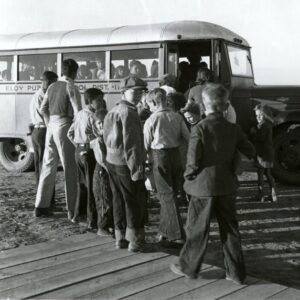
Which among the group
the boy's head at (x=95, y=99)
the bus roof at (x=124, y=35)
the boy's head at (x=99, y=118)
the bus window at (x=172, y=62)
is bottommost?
the boy's head at (x=99, y=118)

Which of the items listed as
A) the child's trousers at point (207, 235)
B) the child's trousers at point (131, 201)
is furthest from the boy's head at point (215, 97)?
the child's trousers at point (131, 201)

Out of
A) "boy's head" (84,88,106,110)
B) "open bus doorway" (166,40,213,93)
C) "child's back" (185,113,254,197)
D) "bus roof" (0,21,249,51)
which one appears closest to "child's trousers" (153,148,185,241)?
"boy's head" (84,88,106,110)

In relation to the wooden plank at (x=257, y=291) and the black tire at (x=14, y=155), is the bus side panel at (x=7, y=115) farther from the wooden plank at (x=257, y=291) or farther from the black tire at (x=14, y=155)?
the wooden plank at (x=257, y=291)

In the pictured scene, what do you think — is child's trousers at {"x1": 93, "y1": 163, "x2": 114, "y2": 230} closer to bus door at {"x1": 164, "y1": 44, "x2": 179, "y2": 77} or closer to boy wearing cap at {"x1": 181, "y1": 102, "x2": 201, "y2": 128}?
boy wearing cap at {"x1": 181, "y1": 102, "x2": 201, "y2": 128}

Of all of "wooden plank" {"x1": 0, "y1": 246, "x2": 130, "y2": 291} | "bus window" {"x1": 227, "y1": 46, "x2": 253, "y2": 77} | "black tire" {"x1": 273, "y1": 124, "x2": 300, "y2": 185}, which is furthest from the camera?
"bus window" {"x1": 227, "y1": 46, "x2": 253, "y2": 77}

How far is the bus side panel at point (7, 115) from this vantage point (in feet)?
32.5

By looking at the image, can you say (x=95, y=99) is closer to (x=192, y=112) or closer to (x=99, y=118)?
(x=99, y=118)

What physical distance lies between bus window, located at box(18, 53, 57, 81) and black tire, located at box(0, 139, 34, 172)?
1.37 meters

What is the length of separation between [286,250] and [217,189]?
1.85 metres

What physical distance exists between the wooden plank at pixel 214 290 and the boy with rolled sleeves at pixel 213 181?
7 cm

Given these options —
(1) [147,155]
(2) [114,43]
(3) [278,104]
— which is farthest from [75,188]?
(3) [278,104]

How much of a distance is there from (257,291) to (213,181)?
30.0 inches

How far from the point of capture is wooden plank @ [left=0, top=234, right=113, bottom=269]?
147 inches

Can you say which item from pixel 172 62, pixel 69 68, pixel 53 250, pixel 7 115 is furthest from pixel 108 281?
pixel 7 115
